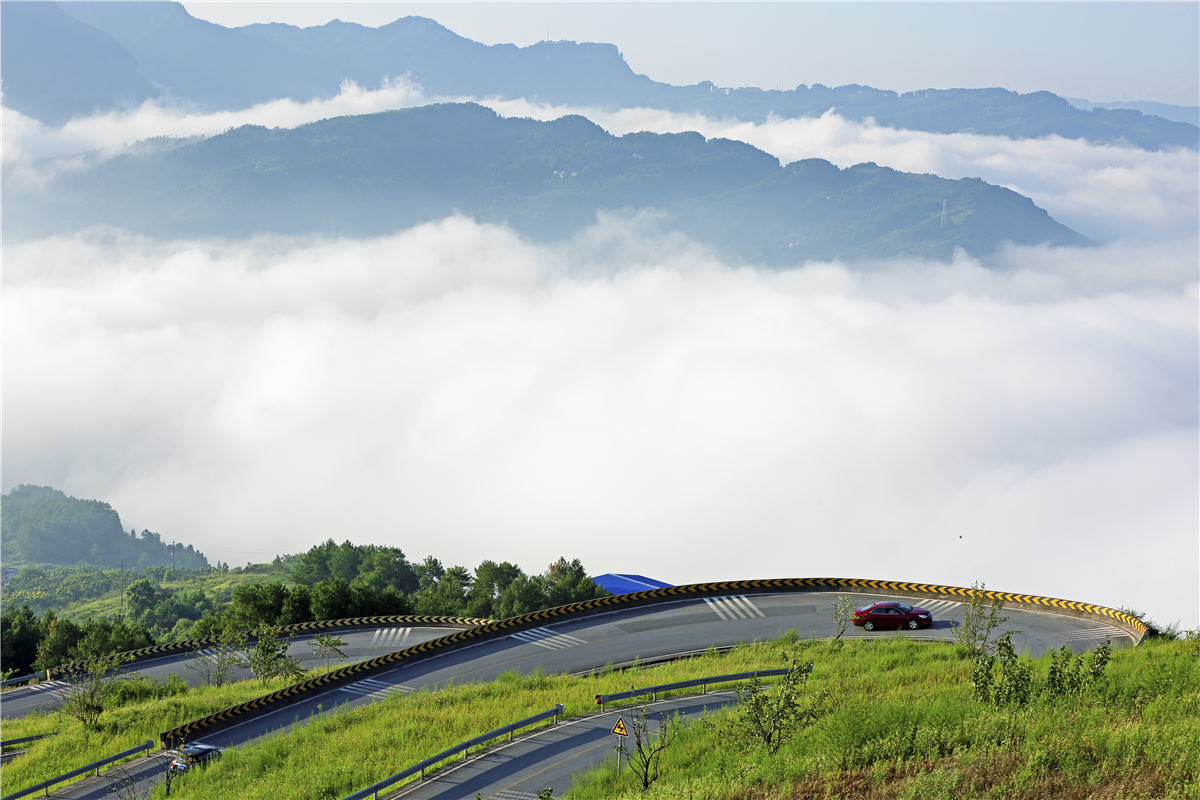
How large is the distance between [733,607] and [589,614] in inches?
311

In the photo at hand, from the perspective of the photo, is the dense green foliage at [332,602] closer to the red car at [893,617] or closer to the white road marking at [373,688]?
the white road marking at [373,688]

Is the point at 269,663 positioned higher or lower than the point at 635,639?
lower

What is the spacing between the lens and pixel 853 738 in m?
20.2

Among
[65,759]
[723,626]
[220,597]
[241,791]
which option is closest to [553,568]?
[723,626]

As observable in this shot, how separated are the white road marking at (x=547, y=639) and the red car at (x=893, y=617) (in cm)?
1413

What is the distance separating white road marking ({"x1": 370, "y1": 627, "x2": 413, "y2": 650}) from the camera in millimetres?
56750

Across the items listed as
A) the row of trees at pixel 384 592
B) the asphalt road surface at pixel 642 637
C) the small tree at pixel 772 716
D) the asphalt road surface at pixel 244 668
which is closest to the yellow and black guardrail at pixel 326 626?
the asphalt road surface at pixel 244 668

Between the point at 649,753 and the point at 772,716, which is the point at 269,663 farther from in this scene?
the point at 772,716

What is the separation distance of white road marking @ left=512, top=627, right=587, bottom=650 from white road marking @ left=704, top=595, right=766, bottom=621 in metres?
Answer: 8.12

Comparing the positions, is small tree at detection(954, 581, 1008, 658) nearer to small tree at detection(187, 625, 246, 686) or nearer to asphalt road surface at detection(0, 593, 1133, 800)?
asphalt road surface at detection(0, 593, 1133, 800)

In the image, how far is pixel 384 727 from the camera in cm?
3141

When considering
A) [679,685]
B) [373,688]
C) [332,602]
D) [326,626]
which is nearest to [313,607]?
[332,602]

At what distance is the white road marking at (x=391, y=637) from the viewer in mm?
56750

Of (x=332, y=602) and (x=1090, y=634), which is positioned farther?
(x=332, y=602)
